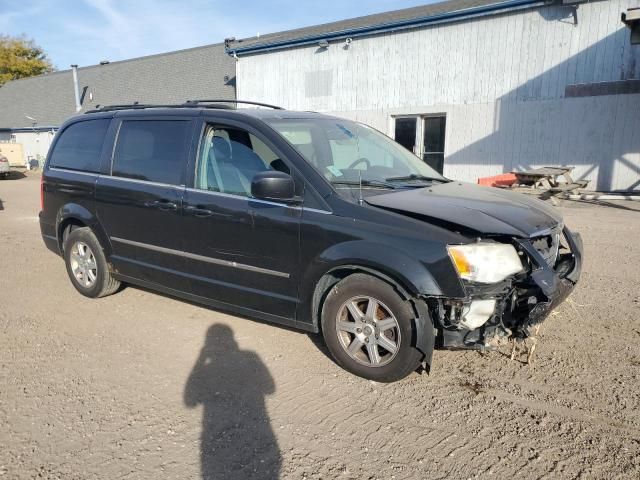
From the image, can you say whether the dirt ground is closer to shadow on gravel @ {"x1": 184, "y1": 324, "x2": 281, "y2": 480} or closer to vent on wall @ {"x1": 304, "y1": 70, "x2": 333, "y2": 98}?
shadow on gravel @ {"x1": 184, "y1": 324, "x2": 281, "y2": 480}

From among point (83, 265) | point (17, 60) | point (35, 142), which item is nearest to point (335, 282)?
point (83, 265)

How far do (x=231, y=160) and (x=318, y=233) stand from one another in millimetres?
1118

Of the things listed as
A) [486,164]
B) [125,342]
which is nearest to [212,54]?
[486,164]

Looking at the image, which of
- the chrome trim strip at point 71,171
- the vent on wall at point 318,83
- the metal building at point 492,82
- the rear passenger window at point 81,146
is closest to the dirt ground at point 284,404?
the chrome trim strip at point 71,171

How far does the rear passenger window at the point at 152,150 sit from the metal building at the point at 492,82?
12.0 m

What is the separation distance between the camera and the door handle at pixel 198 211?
154 inches

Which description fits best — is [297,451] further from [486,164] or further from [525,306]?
[486,164]

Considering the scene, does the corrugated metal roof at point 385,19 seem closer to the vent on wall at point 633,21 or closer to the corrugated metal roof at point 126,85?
the vent on wall at point 633,21

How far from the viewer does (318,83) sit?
56.9 feet

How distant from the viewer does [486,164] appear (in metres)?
14.6

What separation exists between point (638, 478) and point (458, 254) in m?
1.45

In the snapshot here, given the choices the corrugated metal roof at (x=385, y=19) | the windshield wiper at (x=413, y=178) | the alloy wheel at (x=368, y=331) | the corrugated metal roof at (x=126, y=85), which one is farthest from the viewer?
the corrugated metal roof at (x=126, y=85)

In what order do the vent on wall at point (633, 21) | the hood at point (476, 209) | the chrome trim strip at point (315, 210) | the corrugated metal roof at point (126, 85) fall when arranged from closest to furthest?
1. the hood at point (476, 209)
2. the chrome trim strip at point (315, 210)
3. the vent on wall at point (633, 21)
4. the corrugated metal roof at point (126, 85)

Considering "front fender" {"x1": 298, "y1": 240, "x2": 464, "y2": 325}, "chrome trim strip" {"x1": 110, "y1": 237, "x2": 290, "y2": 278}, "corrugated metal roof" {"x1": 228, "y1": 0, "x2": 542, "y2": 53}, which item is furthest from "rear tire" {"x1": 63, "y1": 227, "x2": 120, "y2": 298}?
"corrugated metal roof" {"x1": 228, "y1": 0, "x2": 542, "y2": 53}
